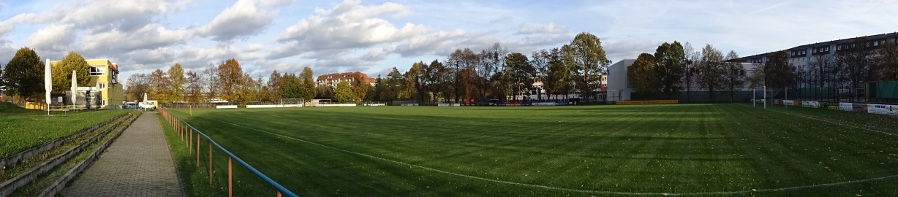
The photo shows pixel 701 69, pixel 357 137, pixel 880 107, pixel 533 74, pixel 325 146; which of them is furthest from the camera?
pixel 533 74

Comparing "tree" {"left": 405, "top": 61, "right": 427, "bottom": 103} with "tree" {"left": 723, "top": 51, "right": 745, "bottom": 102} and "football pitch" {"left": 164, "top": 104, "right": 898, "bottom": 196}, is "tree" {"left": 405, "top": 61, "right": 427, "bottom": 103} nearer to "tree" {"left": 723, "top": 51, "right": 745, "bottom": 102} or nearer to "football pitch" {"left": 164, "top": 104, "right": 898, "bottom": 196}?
"tree" {"left": 723, "top": 51, "right": 745, "bottom": 102}

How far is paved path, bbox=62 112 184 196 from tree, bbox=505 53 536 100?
3564 inches

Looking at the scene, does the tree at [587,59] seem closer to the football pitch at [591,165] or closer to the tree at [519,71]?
the tree at [519,71]

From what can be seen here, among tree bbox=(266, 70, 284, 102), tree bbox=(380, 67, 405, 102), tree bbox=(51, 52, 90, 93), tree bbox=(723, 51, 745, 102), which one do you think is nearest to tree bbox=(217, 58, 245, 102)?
tree bbox=(266, 70, 284, 102)

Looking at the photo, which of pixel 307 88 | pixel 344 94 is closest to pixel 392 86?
pixel 344 94

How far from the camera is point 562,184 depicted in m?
10.1

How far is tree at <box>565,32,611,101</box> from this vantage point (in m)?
92.5

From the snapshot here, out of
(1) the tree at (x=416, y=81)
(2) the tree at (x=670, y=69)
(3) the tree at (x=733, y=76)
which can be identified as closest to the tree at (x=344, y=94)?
(1) the tree at (x=416, y=81)

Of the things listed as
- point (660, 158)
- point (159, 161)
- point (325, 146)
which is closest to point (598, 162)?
point (660, 158)

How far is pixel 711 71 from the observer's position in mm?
91438

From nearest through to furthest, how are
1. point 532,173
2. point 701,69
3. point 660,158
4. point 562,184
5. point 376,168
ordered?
point 562,184, point 532,173, point 376,168, point 660,158, point 701,69

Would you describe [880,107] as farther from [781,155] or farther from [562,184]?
[562,184]

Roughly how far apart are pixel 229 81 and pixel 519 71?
195ft

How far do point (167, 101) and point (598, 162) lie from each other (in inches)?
4440
